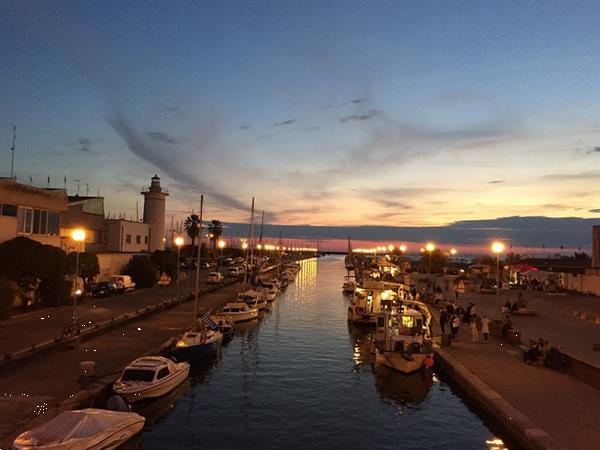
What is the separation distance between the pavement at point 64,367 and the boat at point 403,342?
13.3 metres

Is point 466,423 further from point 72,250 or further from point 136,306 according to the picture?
point 72,250

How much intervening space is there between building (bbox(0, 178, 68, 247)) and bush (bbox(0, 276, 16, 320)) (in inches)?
327

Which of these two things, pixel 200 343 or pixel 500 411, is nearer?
pixel 500 411

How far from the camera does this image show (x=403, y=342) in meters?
29.5

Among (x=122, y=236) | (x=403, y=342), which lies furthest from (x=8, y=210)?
(x=122, y=236)

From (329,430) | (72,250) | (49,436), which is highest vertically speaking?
(72,250)

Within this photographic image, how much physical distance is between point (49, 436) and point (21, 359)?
37.3 feet

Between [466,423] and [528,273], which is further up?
[528,273]

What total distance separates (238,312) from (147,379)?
87.0ft

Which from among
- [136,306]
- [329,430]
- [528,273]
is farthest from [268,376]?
[528,273]

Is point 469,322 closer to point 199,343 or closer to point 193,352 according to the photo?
point 199,343

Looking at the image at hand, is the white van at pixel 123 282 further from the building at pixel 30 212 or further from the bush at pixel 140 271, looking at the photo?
the building at pixel 30 212

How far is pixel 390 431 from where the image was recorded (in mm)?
20781

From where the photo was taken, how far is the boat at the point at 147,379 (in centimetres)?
2190
